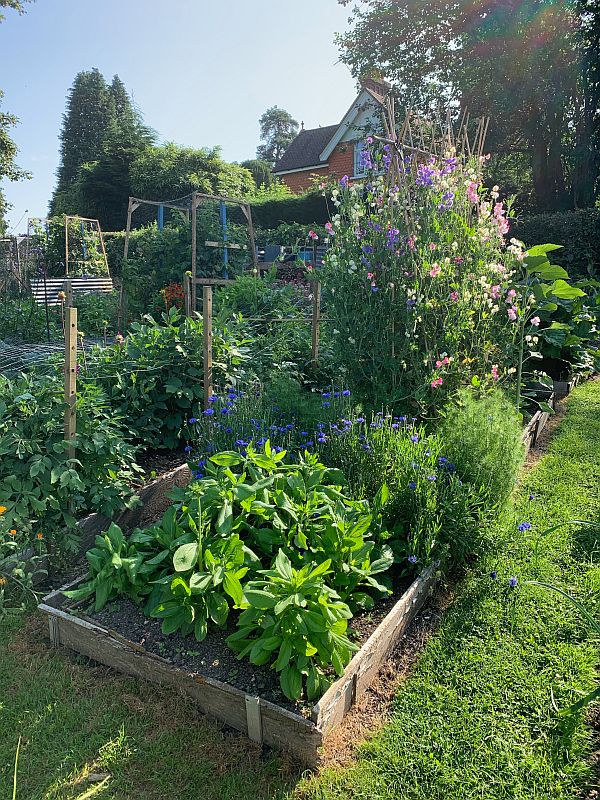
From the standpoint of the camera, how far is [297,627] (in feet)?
6.40

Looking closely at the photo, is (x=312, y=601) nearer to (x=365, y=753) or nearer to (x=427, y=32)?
(x=365, y=753)

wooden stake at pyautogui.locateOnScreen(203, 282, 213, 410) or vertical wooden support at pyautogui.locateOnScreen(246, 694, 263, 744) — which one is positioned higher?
wooden stake at pyautogui.locateOnScreen(203, 282, 213, 410)

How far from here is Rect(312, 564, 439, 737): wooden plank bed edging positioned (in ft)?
6.49

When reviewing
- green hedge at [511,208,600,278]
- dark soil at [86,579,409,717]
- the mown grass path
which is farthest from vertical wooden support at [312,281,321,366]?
green hedge at [511,208,600,278]

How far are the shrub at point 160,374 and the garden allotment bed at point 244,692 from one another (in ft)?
4.78

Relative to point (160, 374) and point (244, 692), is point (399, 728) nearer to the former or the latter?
point (244, 692)

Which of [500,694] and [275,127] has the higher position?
[275,127]

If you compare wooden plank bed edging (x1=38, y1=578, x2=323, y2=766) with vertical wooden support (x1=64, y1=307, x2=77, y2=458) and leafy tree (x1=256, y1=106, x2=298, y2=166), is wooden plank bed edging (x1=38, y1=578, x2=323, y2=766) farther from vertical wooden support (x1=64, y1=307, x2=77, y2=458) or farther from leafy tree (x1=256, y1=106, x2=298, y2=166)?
leafy tree (x1=256, y1=106, x2=298, y2=166)

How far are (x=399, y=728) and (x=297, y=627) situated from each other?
1.91 ft

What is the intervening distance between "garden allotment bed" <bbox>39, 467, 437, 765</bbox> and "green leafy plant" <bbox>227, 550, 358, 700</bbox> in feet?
0.26

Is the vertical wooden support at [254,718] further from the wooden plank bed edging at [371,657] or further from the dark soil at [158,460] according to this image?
the dark soil at [158,460]

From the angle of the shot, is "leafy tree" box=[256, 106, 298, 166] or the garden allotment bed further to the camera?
"leafy tree" box=[256, 106, 298, 166]

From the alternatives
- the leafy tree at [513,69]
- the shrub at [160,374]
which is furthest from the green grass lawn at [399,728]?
the leafy tree at [513,69]

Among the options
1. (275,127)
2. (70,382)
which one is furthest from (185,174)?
(275,127)
